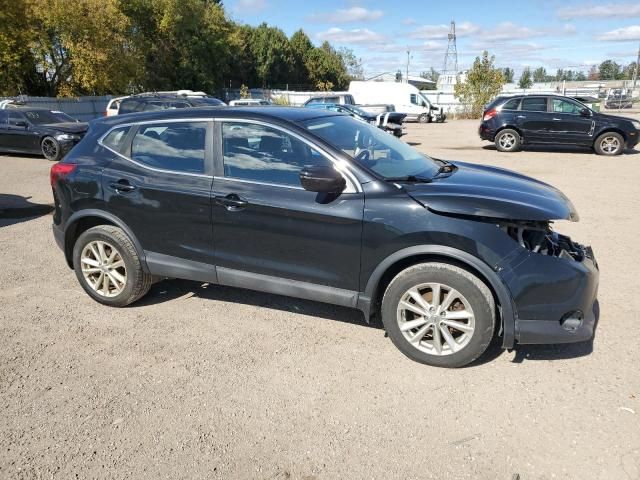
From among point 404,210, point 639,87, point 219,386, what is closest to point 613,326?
point 404,210

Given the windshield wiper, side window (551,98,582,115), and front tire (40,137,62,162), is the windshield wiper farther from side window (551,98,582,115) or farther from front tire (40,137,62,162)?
front tire (40,137,62,162)

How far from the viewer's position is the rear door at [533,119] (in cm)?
1460

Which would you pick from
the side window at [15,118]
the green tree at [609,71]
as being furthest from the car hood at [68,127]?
the green tree at [609,71]

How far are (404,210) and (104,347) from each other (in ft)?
8.13

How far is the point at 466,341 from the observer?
10.9 ft

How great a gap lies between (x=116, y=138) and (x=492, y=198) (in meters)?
3.16

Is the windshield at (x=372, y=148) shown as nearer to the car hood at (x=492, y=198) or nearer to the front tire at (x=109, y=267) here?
the car hood at (x=492, y=198)

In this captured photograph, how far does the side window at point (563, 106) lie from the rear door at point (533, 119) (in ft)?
0.76

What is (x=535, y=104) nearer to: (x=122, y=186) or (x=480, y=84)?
(x=122, y=186)

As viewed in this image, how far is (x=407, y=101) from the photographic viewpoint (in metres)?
32.9

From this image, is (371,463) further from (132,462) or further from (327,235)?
(327,235)

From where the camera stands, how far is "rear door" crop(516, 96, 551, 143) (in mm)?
14602

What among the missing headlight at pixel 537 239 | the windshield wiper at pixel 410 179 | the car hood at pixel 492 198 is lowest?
the missing headlight at pixel 537 239

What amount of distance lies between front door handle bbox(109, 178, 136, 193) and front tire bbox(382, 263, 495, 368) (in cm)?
229
